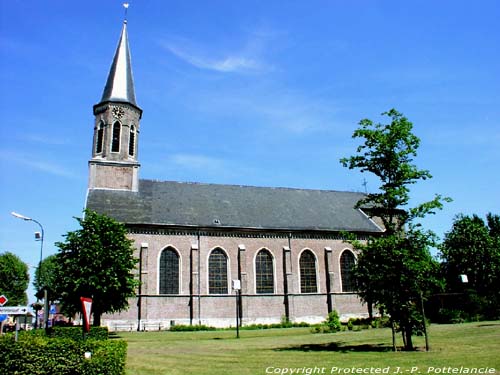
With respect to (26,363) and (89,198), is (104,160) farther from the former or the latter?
(26,363)

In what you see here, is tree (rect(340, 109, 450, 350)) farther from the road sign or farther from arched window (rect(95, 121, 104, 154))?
arched window (rect(95, 121, 104, 154))

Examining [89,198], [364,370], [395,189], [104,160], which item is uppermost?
[104,160]

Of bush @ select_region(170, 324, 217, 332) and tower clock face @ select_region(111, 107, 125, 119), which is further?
tower clock face @ select_region(111, 107, 125, 119)

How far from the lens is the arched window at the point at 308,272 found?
3903 cm

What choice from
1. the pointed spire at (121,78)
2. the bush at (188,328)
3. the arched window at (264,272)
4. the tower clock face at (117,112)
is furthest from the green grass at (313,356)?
the pointed spire at (121,78)

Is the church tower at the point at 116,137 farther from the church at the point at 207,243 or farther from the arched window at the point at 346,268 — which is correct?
the arched window at the point at 346,268

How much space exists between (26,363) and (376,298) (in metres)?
13.8

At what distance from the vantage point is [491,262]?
44156 mm

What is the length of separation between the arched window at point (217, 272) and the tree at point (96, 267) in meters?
9.04

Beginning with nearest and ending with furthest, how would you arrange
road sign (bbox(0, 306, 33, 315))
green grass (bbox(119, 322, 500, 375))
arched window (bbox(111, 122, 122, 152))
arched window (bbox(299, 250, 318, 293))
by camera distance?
green grass (bbox(119, 322, 500, 375))
road sign (bbox(0, 306, 33, 315))
arched window (bbox(299, 250, 318, 293))
arched window (bbox(111, 122, 122, 152))

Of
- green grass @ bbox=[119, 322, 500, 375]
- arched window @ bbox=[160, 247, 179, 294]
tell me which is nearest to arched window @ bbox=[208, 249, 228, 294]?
arched window @ bbox=[160, 247, 179, 294]

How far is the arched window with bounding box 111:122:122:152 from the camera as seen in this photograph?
39219 millimetres

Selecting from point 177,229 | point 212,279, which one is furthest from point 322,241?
point 177,229

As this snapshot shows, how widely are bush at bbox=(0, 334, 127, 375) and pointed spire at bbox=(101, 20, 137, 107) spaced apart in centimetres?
3160
